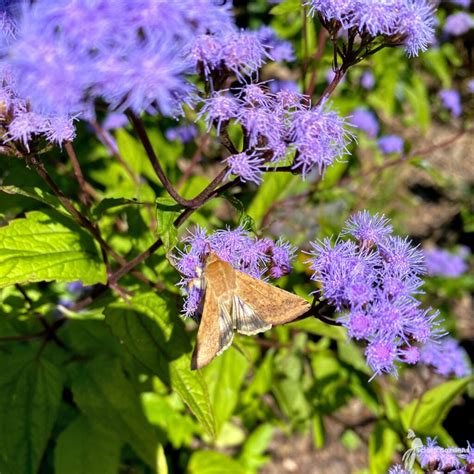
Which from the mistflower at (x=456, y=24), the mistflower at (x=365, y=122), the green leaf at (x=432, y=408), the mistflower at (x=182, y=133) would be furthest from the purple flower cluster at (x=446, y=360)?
Answer: the mistflower at (x=456, y=24)

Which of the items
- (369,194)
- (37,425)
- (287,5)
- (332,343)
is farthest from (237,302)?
(369,194)

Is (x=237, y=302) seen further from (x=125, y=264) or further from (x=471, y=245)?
(x=471, y=245)

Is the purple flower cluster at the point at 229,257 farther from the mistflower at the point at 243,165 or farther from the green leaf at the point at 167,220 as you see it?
the mistflower at the point at 243,165

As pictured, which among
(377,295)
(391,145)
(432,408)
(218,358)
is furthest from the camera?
(391,145)

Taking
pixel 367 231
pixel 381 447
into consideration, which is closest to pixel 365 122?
pixel 381 447

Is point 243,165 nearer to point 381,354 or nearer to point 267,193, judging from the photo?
point 381,354
